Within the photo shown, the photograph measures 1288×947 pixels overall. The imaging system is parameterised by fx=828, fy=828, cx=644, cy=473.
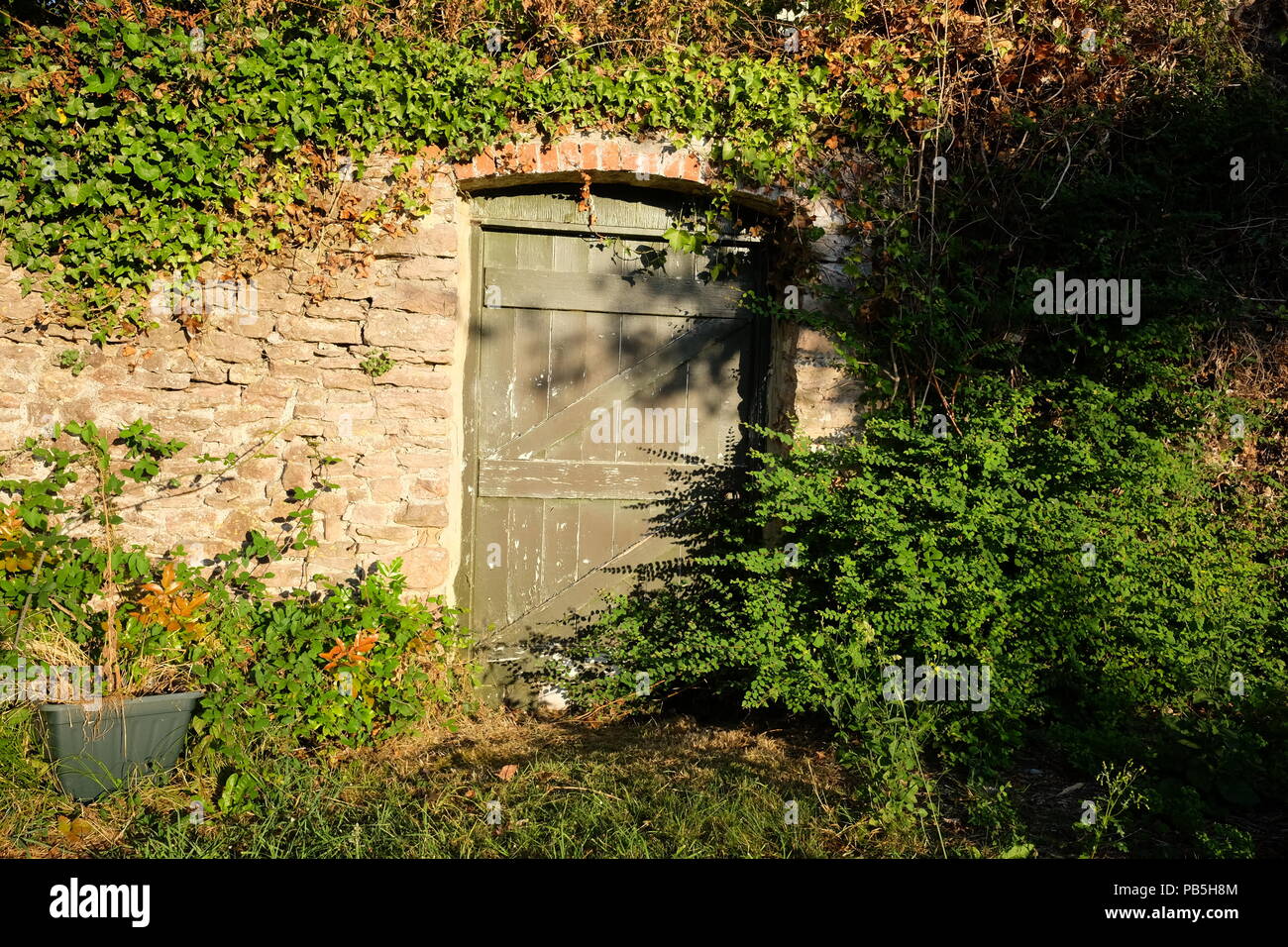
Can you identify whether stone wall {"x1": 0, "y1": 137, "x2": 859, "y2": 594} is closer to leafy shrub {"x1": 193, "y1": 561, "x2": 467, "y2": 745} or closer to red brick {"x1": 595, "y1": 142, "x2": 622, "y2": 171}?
red brick {"x1": 595, "y1": 142, "x2": 622, "y2": 171}

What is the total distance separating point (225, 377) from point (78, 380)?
645mm

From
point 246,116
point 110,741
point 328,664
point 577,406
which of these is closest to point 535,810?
point 328,664

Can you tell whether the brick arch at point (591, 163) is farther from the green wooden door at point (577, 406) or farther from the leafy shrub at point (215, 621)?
the leafy shrub at point (215, 621)

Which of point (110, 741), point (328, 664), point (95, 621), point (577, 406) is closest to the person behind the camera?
point (110, 741)

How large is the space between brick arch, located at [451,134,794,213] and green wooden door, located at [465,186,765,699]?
25 centimetres

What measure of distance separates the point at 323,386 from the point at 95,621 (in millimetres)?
1382

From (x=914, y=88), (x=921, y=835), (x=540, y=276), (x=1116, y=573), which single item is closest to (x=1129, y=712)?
(x=1116, y=573)

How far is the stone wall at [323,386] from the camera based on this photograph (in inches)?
149

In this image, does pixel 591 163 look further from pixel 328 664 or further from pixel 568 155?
pixel 328 664

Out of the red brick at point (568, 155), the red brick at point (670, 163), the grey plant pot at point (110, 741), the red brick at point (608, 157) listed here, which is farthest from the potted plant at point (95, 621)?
the red brick at point (670, 163)

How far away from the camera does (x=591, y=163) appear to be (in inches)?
154

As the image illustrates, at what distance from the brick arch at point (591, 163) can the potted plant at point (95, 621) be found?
1890 millimetres

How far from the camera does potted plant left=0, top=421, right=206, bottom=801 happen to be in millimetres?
3045
